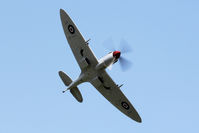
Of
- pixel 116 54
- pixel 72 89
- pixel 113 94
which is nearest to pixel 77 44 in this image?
pixel 116 54

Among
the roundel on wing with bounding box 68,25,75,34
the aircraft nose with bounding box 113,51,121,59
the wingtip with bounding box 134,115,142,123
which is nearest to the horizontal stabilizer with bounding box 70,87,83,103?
the roundel on wing with bounding box 68,25,75,34

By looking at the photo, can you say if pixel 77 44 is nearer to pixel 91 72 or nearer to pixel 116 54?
pixel 91 72

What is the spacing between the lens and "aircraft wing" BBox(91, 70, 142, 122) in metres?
37.5

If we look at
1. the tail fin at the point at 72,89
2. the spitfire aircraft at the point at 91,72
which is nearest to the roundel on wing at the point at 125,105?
the spitfire aircraft at the point at 91,72

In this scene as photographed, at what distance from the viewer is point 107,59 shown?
35312 millimetres

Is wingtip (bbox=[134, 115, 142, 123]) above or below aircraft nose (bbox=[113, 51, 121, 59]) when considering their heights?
below

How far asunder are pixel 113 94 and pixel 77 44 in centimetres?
534

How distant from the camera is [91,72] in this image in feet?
120

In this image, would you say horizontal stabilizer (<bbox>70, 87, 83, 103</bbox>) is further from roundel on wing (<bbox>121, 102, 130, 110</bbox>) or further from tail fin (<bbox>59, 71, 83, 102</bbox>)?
roundel on wing (<bbox>121, 102, 130, 110</bbox>)

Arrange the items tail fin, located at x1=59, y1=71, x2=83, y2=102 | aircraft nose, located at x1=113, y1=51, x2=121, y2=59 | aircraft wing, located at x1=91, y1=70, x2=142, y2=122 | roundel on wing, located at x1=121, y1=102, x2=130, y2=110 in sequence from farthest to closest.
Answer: roundel on wing, located at x1=121, y1=102, x2=130, y2=110 < tail fin, located at x1=59, y1=71, x2=83, y2=102 < aircraft wing, located at x1=91, y1=70, x2=142, y2=122 < aircraft nose, located at x1=113, y1=51, x2=121, y2=59

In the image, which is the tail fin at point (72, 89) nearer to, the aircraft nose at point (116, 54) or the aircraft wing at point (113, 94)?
the aircraft wing at point (113, 94)

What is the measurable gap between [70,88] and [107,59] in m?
4.72

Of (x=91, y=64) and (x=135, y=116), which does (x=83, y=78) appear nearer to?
(x=91, y=64)

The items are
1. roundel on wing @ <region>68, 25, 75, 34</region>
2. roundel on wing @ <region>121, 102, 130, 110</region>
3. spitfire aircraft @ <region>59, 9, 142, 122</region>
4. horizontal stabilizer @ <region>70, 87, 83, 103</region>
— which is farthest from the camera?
roundel on wing @ <region>121, 102, 130, 110</region>
